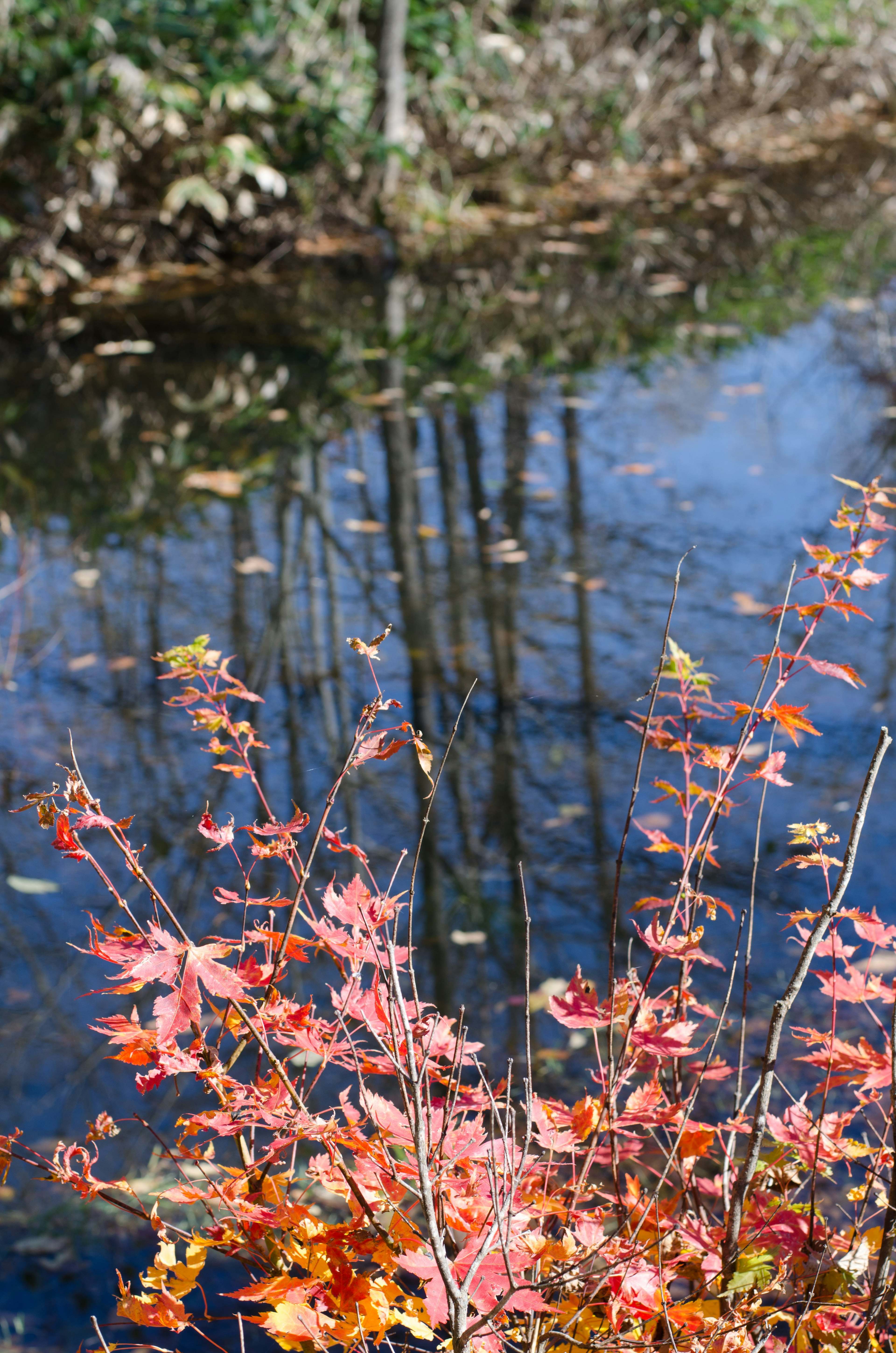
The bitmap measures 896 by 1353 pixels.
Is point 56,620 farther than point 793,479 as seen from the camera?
No

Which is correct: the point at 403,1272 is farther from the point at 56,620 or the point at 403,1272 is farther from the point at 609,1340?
the point at 56,620

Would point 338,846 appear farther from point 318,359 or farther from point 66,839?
point 318,359

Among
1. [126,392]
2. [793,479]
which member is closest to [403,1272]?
[793,479]

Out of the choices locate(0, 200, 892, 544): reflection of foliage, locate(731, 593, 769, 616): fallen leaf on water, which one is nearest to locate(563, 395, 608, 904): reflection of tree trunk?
locate(731, 593, 769, 616): fallen leaf on water

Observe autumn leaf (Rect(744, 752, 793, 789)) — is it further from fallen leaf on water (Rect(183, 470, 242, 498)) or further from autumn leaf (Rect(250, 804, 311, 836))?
fallen leaf on water (Rect(183, 470, 242, 498))

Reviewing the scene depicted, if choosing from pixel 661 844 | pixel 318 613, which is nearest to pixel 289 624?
pixel 318 613

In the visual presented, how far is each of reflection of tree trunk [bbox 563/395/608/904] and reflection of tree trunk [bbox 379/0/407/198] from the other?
4.26 metres

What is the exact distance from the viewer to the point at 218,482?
5.55 metres

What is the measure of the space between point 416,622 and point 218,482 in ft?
5.62

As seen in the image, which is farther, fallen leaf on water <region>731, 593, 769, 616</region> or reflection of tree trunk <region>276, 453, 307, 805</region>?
fallen leaf on water <region>731, 593, 769, 616</region>

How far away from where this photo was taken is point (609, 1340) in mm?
1229

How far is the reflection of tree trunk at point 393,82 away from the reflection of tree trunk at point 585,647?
4.26m

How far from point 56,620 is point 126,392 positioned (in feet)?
8.70

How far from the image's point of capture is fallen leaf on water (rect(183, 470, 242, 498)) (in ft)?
17.9
